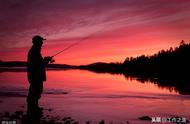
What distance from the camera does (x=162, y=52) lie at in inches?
6870

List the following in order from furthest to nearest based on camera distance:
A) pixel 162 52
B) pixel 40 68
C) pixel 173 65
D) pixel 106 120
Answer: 1. pixel 162 52
2. pixel 173 65
3. pixel 106 120
4. pixel 40 68

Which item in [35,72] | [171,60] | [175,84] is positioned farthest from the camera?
[171,60]

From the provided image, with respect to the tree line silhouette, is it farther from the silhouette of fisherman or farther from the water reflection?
the silhouette of fisherman

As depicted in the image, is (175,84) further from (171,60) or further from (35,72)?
(171,60)

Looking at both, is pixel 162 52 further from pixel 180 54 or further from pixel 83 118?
pixel 83 118

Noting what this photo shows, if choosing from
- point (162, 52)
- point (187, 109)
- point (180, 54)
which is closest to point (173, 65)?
point (180, 54)

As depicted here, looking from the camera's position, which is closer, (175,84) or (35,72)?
(35,72)

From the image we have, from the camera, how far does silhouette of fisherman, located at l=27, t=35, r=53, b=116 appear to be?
11586 mm

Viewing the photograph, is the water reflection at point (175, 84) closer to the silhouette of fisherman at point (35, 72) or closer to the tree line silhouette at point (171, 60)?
the silhouette of fisherman at point (35, 72)

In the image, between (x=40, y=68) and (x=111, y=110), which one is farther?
(x=111, y=110)

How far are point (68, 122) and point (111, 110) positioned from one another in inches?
188

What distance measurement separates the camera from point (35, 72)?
1157 cm

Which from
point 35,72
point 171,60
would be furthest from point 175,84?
point 171,60

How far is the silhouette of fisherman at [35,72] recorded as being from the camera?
11.6 metres
